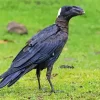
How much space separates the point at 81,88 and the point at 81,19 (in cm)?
2141

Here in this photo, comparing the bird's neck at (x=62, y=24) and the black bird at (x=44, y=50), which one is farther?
the bird's neck at (x=62, y=24)

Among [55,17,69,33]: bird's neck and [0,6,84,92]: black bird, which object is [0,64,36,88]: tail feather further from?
[55,17,69,33]: bird's neck

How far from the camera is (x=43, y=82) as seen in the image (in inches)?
504

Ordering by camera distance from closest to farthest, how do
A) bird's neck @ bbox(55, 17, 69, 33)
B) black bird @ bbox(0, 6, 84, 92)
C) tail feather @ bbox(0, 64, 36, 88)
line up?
tail feather @ bbox(0, 64, 36, 88) < black bird @ bbox(0, 6, 84, 92) < bird's neck @ bbox(55, 17, 69, 33)

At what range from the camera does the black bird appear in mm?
10414

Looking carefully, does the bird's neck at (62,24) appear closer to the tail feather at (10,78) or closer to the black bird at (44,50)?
the black bird at (44,50)

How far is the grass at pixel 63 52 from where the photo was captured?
35.4 feet

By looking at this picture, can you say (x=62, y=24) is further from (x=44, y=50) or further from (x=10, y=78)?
(x=10, y=78)

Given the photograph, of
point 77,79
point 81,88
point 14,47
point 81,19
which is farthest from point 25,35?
point 81,88

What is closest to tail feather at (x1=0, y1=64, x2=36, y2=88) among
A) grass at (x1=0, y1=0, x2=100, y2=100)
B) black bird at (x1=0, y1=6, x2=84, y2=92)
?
black bird at (x1=0, y1=6, x2=84, y2=92)

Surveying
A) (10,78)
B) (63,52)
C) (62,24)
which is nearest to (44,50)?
(62,24)

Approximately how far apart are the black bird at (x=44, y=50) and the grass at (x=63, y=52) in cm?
63

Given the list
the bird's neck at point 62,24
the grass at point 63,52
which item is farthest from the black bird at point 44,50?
the grass at point 63,52

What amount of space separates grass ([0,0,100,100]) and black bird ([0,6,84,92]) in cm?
63
